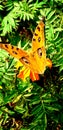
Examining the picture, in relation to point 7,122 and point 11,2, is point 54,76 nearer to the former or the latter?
point 7,122

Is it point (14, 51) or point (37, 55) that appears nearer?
point (14, 51)

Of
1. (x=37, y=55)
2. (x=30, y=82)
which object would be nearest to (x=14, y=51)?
(x=37, y=55)

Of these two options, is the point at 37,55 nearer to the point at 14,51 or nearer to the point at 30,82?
the point at 14,51

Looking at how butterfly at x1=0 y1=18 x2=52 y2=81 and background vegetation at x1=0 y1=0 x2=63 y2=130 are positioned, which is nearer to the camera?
butterfly at x1=0 y1=18 x2=52 y2=81

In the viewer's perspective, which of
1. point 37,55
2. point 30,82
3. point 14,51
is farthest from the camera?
point 30,82

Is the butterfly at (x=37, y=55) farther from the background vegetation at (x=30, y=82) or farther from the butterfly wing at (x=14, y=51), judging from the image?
the background vegetation at (x=30, y=82)

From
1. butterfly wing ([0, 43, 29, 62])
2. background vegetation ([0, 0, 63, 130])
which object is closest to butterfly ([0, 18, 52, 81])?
butterfly wing ([0, 43, 29, 62])

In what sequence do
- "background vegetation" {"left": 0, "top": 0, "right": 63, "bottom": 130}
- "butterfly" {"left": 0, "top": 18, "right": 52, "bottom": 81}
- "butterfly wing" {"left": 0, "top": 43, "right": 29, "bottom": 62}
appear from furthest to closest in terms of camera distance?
"background vegetation" {"left": 0, "top": 0, "right": 63, "bottom": 130}
"butterfly" {"left": 0, "top": 18, "right": 52, "bottom": 81}
"butterfly wing" {"left": 0, "top": 43, "right": 29, "bottom": 62}

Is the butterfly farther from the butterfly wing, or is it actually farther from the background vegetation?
the background vegetation
